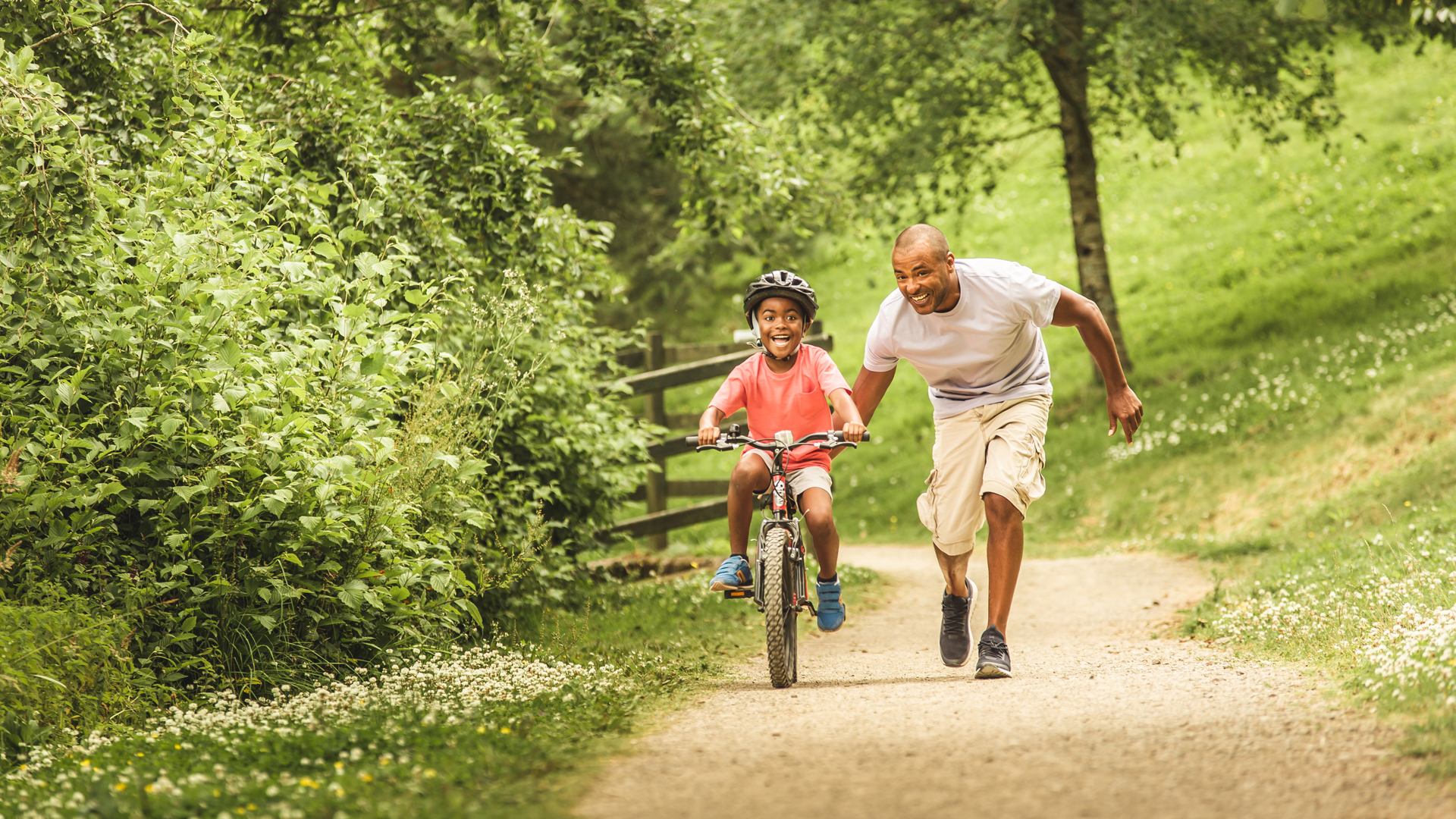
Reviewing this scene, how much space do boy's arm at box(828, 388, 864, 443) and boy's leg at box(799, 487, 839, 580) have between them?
371mm

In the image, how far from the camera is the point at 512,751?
11.8 feet

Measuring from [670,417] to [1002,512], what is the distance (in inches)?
258

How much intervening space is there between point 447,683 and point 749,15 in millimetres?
10825

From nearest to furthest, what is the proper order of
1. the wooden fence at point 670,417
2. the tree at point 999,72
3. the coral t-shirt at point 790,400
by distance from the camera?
the coral t-shirt at point 790,400 → the wooden fence at point 670,417 → the tree at point 999,72

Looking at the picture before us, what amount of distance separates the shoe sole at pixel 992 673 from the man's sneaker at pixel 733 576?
3.58 feet

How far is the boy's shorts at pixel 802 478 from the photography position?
545 cm

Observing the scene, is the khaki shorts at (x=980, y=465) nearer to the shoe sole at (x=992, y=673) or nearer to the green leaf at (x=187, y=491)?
the shoe sole at (x=992, y=673)

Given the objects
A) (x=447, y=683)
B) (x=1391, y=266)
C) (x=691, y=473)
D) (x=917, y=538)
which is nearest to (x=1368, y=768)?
(x=447, y=683)

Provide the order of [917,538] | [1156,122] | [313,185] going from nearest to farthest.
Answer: [313,185] < [1156,122] < [917,538]

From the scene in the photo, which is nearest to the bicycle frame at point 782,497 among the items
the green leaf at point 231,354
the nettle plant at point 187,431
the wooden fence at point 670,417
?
the nettle plant at point 187,431

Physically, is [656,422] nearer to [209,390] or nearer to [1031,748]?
[209,390]

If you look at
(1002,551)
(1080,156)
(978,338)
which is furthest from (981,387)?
(1080,156)

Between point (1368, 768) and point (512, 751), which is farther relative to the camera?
point (512, 751)

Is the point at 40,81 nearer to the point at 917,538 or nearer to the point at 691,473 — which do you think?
the point at 917,538
